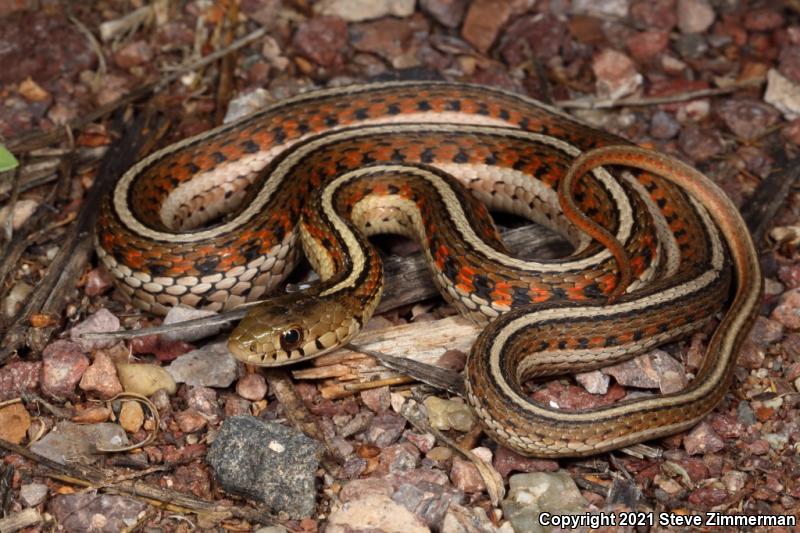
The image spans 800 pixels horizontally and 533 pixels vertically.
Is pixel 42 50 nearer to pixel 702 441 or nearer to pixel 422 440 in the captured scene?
pixel 422 440

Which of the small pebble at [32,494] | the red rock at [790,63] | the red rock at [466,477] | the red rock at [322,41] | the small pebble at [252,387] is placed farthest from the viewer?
the red rock at [322,41]

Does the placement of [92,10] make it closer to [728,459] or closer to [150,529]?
[150,529]

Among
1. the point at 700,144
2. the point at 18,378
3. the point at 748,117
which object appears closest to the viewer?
the point at 18,378

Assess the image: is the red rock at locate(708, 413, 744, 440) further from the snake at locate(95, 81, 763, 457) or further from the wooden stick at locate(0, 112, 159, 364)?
the wooden stick at locate(0, 112, 159, 364)

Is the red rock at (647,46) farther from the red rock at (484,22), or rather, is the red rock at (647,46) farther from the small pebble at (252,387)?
the small pebble at (252,387)

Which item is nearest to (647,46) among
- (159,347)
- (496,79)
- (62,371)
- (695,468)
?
(496,79)

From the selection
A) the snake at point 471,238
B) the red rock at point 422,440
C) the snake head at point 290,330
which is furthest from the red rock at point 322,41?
the red rock at point 422,440
